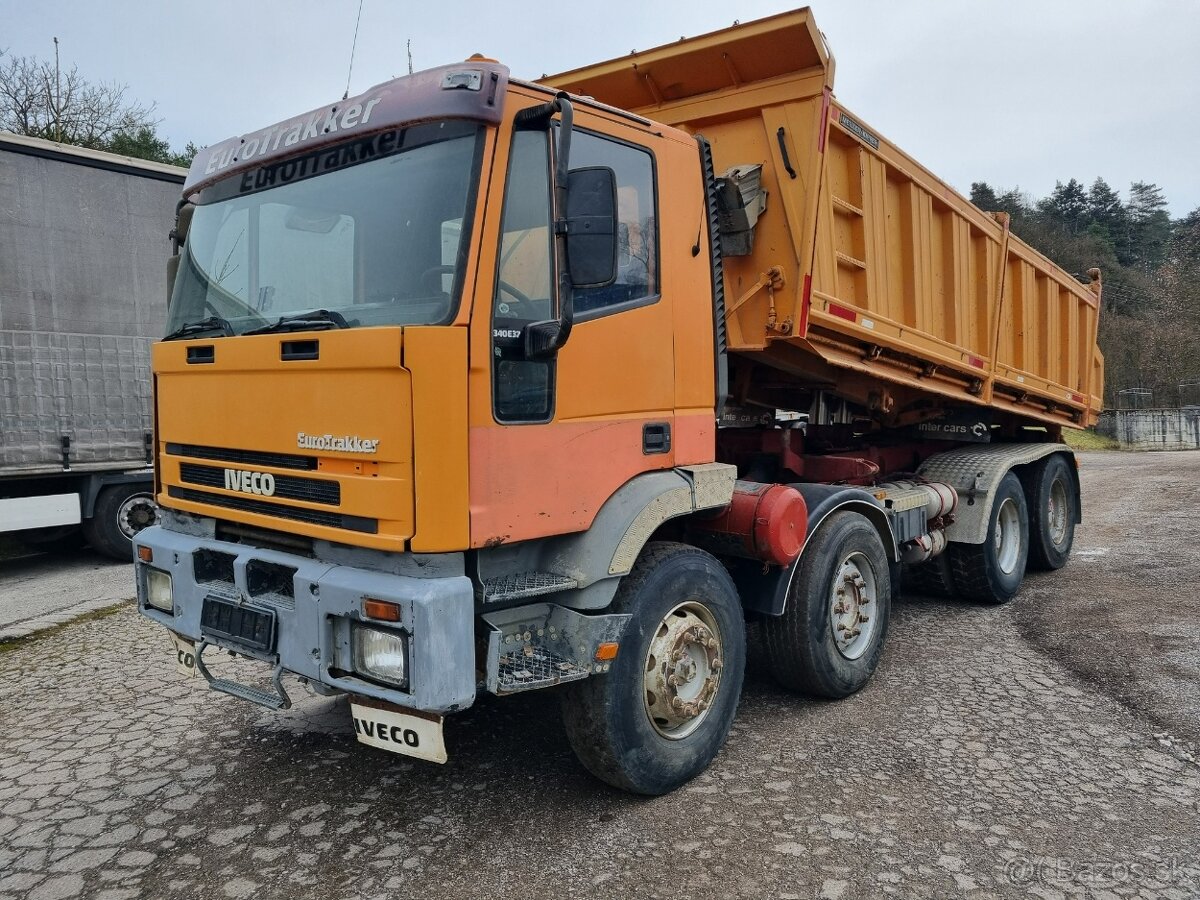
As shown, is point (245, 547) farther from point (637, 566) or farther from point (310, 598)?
point (637, 566)

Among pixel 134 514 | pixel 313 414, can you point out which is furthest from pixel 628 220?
pixel 134 514

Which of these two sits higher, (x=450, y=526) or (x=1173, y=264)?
(x=1173, y=264)

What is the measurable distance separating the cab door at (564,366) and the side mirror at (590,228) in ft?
0.29

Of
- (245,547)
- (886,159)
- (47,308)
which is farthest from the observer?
(47,308)

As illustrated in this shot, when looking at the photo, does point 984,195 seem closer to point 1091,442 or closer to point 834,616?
point 1091,442

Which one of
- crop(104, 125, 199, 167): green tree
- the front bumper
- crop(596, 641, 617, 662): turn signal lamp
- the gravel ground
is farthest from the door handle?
crop(104, 125, 199, 167): green tree

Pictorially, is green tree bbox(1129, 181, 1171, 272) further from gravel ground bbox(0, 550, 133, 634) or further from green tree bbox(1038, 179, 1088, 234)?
gravel ground bbox(0, 550, 133, 634)

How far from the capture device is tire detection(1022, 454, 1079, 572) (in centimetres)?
748

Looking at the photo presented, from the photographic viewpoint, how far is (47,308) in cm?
805

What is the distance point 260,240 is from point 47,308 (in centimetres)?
585

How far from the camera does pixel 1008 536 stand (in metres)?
7.20

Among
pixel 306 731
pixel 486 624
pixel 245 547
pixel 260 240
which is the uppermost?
pixel 260 240

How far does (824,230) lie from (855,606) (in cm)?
206

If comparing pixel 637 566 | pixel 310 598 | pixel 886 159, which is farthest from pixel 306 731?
pixel 886 159
